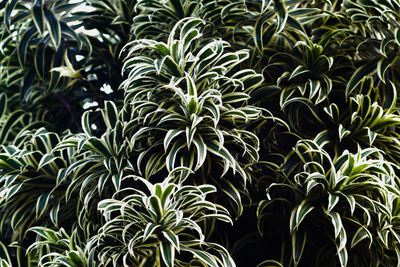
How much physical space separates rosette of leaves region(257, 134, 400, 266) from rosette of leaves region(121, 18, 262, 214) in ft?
0.65

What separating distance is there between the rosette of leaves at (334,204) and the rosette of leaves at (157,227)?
295 mm

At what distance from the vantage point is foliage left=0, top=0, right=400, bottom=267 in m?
2.03

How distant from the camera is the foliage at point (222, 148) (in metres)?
2.03

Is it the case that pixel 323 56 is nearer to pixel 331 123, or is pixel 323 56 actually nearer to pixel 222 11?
pixel 331 123

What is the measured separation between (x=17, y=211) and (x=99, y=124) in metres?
0.58

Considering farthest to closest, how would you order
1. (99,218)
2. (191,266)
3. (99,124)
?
1. (99,124)
2. (99,218)
3. (191,266)

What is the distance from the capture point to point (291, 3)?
8.13 ft

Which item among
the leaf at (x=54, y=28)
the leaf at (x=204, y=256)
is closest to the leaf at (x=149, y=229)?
the leaf at (x=204, y=256)

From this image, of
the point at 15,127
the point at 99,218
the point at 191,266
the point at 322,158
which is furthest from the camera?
the point at 15,127

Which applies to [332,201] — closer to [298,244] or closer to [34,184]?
[298,244]

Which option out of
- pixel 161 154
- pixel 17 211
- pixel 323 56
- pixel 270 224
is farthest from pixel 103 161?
pixel 323 56

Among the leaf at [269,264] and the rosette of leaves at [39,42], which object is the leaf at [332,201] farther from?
the rosette of leaves at [39,42]

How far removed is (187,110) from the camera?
6.86 feet

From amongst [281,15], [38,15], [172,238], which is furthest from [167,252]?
[38,15]
